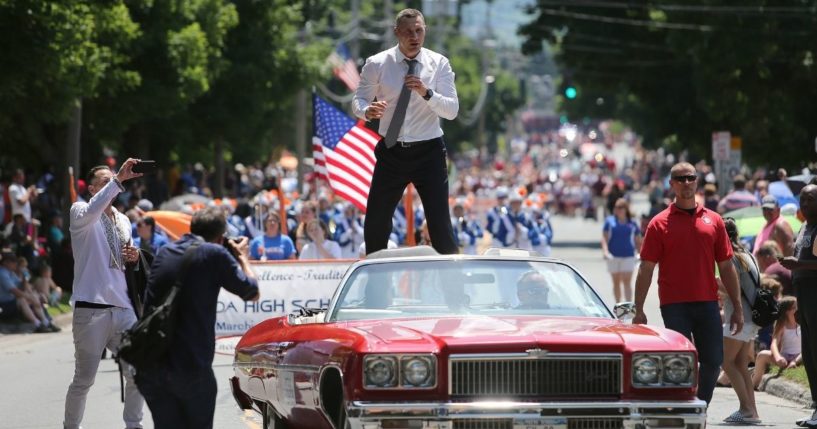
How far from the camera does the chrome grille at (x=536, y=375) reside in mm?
8414

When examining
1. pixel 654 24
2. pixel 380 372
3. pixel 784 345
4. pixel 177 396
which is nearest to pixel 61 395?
pixel 784 345

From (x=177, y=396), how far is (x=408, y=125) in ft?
12.8

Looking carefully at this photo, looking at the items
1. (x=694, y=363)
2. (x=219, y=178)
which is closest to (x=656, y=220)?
(x=694, y=363)

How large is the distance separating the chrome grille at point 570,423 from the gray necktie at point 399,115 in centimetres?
378

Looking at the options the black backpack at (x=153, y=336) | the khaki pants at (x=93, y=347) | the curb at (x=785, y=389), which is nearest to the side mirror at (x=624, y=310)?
the black backpack at (x=153, y=336)

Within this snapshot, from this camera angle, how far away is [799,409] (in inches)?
544

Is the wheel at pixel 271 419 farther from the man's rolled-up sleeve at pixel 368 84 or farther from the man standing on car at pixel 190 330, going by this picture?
the man's rolled-up sleeve at pixel 368 84

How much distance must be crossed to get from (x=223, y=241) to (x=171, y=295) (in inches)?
A: 42.6

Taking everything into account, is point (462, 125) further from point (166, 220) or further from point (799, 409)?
point (799, 409)

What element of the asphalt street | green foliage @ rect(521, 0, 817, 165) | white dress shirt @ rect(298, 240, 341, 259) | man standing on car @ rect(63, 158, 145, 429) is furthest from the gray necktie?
green foliage @ rect(521, 0, 817, 165)

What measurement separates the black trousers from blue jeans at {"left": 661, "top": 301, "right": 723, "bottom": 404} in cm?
175

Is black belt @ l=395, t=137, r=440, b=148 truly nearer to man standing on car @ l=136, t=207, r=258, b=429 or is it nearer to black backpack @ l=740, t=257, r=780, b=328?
black backpack @ l=740, t=257, r=780, b=328

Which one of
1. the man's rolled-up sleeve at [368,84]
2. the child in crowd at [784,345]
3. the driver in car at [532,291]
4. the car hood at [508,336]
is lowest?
the child in crowd at [784,345]

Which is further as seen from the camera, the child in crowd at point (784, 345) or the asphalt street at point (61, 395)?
the child in crowd at point (784, 345)
